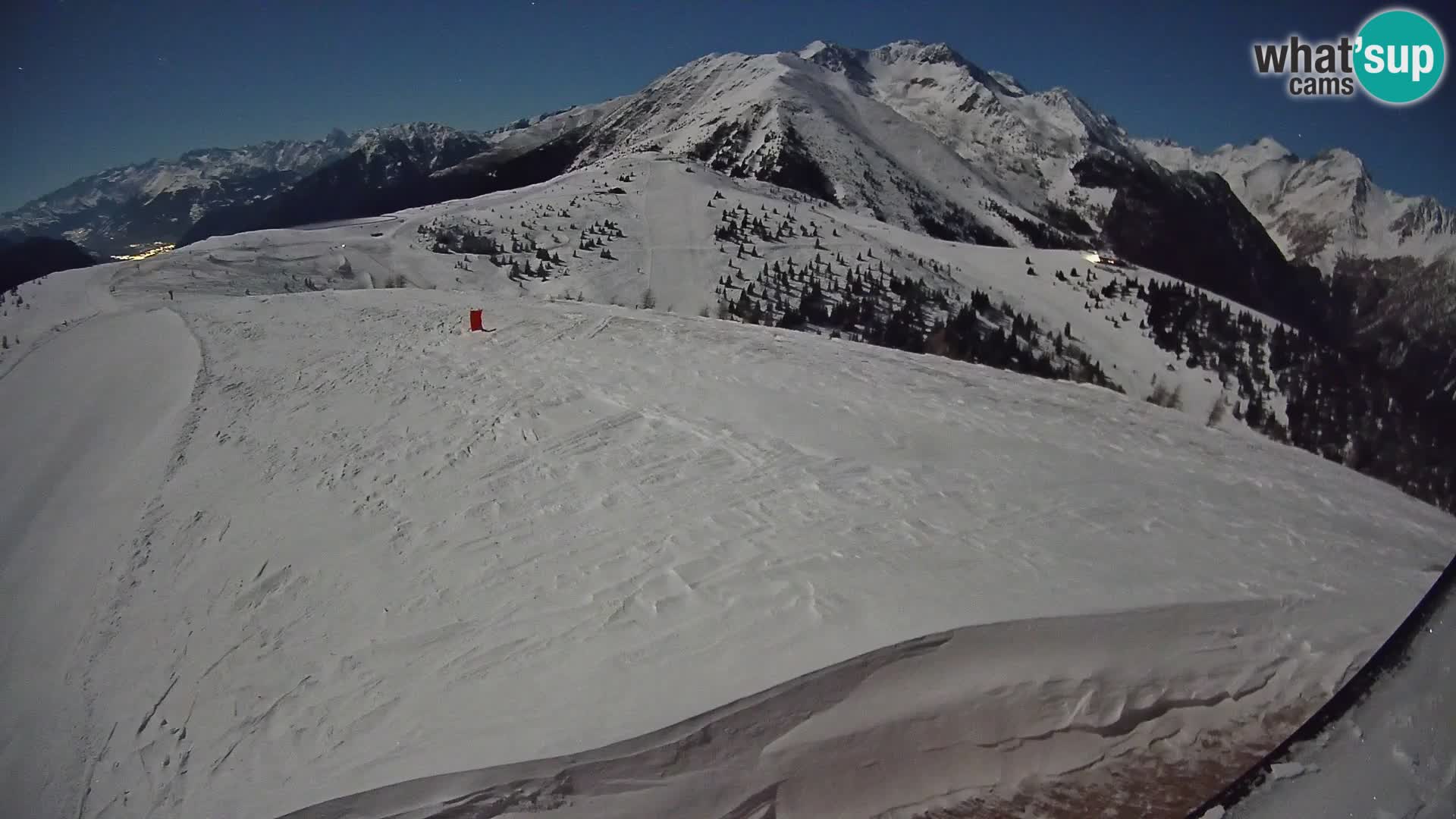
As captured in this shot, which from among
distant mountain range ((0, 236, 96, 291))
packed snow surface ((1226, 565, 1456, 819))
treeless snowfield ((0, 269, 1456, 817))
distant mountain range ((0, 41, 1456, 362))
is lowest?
treeless snowfield ((0, 269, 1456, 817))

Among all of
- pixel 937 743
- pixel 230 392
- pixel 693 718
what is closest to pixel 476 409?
pixel 230 392

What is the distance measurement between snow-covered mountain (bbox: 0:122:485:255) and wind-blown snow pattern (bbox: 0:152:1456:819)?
338 inches

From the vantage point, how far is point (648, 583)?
4934mm

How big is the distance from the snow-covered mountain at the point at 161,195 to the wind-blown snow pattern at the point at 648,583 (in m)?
8.58

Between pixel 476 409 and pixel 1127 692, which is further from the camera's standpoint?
pixel 476 409

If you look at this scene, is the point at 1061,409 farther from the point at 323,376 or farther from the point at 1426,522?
the point at 323,376

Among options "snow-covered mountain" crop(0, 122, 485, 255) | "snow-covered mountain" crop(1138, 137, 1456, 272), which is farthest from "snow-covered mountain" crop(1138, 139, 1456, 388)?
"snow-covered mountain" crop(0, 122, 485, 255)

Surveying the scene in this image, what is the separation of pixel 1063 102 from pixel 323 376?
447ft

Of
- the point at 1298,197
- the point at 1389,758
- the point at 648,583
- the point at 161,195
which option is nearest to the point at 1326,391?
the point at 648,583

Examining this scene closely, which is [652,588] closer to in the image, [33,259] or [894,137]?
[33,259]

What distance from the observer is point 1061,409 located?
8.20 metres

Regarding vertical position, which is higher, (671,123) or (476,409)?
(671,123)

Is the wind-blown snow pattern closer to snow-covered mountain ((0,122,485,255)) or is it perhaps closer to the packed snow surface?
the packed snow surface

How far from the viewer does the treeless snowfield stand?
3545mm
